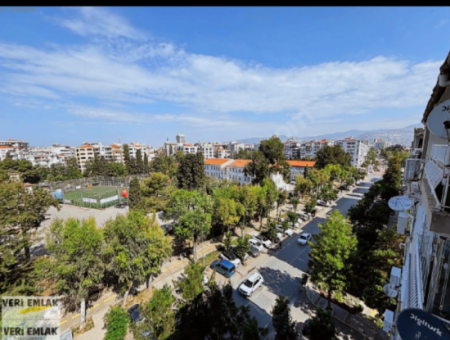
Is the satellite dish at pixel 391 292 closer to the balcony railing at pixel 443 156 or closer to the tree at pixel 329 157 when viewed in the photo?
the balcony railing at pixel 443 156

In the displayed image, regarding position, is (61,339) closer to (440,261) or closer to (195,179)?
(440,261)

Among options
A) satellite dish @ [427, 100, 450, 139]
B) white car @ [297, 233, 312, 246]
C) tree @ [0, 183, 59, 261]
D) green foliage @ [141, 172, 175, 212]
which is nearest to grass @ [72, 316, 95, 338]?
tree @ [0, 183, 59, 261]

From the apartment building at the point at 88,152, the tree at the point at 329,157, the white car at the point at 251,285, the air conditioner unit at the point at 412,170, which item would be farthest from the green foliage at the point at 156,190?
the apartment building at the point at 88,152

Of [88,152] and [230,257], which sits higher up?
[88,152]

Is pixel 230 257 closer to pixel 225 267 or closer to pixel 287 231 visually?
pixel 225 267

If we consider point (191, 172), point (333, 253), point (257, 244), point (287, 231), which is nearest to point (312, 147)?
point (287, 231)

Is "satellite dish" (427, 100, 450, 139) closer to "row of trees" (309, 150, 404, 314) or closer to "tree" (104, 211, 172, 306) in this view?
"row of trees" (309, 150, 404, 314)
